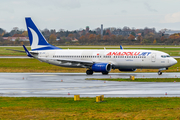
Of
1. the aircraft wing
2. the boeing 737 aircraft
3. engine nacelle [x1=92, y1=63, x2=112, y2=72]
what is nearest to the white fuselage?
the boeing 737 aircraft

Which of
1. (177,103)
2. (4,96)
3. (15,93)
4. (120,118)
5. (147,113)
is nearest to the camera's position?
(120,118)

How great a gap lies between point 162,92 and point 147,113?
1039cm

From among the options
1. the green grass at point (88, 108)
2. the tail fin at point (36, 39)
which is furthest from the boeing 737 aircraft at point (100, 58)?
the green grass at point (88, 108)

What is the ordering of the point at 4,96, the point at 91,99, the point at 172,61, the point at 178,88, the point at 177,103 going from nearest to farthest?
the point at 177,103, the point at 91,99, the point at 4,96, the point at 178,88, the point at 172,61

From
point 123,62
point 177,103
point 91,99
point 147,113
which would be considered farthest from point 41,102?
point 123,62

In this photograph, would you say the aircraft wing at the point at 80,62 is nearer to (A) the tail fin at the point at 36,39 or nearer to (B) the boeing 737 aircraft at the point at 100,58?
(B) the boeing 737 aircraft at the point at 100,58

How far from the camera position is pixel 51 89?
3312 centimetres

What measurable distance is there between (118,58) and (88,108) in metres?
29.4

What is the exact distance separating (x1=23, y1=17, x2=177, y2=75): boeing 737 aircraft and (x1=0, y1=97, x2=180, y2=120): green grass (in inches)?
918

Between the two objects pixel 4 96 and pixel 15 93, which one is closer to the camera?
pixel 4 96

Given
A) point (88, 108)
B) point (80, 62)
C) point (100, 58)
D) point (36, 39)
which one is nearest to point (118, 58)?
point (100, 58)

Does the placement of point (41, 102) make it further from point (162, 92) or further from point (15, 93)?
point (162, 92)

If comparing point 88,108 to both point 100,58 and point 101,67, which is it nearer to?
point 101,67

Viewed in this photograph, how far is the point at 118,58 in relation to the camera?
50.8 m
